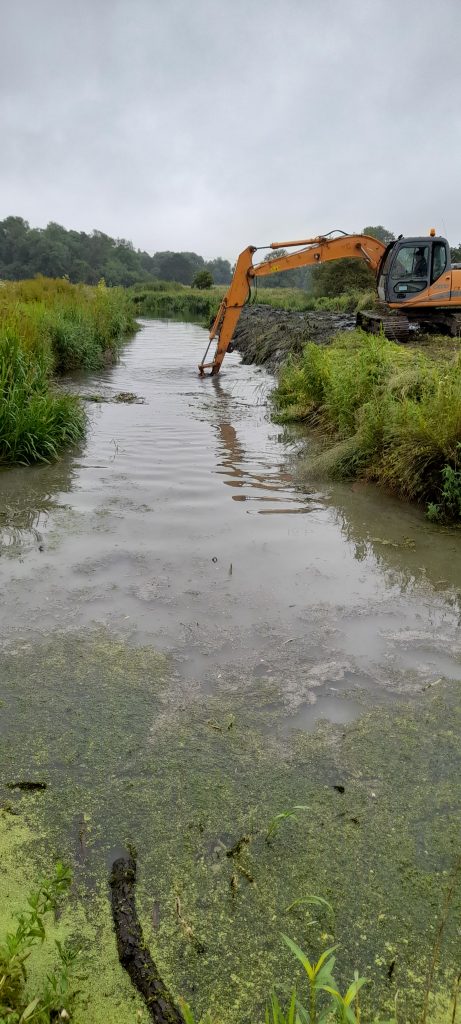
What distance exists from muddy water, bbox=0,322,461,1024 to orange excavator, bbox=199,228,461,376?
7.64m

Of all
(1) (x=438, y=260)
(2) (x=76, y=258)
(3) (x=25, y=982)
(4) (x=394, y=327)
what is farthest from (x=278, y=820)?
(2) (x=76, y=258)

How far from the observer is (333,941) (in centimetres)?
167

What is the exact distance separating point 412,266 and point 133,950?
1209cm

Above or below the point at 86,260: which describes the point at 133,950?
below

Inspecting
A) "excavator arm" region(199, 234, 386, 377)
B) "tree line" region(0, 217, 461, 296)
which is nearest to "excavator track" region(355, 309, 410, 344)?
"excavator arm" region(199, 234, 386, 377)

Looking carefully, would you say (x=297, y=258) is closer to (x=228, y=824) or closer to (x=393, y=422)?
(x=393, y=422)

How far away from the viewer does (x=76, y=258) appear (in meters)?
93.6

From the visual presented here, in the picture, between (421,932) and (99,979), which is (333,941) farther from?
(99,979)

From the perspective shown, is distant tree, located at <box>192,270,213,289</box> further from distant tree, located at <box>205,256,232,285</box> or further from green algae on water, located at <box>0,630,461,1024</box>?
distant tree, located at <box>205,256,232,285</box>

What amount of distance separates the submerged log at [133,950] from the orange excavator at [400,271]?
418 inches

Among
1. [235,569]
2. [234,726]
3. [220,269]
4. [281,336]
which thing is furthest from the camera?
[220,269]

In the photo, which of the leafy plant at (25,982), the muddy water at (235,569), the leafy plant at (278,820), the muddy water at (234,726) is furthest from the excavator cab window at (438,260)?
the leafy plant at (25,982)

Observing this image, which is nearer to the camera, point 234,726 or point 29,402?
point 234,726

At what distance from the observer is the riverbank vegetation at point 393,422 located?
16.1ft
